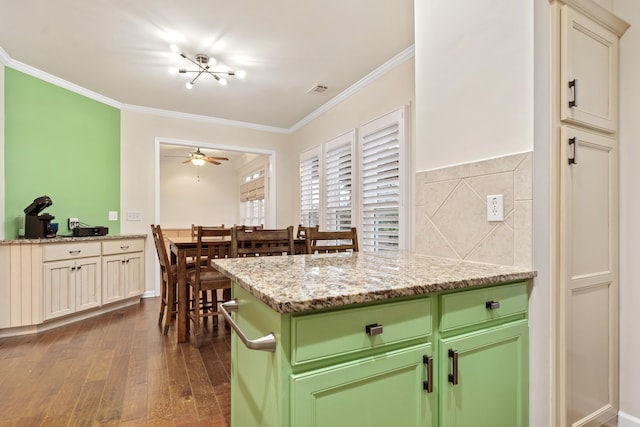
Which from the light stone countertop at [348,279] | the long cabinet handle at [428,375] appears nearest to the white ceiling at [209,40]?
the light stone countertop at [348,279]

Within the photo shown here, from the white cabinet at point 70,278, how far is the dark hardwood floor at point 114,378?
0.26 metres

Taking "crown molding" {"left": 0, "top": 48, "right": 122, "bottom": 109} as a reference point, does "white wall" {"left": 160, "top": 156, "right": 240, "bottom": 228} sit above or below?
below

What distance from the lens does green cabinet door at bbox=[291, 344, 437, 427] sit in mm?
808

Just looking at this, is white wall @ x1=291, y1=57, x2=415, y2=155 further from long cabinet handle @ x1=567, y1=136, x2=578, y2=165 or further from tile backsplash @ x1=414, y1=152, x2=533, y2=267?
long cabinet handle @ x1=567, y1=136, x2=578, y2=165

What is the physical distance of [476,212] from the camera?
57.5 inches

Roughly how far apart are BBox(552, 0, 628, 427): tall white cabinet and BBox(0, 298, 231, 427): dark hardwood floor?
1648 mm

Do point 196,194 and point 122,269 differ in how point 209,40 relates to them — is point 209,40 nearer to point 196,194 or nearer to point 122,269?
point 122,269

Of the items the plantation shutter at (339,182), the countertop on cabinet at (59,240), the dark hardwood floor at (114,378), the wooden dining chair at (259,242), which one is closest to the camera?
the dark hardwood floor at (114,378)

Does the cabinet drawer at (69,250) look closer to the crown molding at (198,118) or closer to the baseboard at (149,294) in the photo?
the baseboard at (149,294)

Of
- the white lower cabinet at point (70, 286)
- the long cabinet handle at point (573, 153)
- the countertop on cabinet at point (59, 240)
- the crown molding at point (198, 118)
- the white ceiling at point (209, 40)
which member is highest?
the white ceiling at point (209, 40)

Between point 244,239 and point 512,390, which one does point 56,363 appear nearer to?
point 244,239

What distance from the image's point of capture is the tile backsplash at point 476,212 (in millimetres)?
1280

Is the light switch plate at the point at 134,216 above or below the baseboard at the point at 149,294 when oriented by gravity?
above

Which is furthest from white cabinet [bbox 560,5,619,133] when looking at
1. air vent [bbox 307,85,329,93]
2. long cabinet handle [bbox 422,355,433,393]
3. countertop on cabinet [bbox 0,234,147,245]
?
countertop on cabinet [bbox 0,234,147,245]
